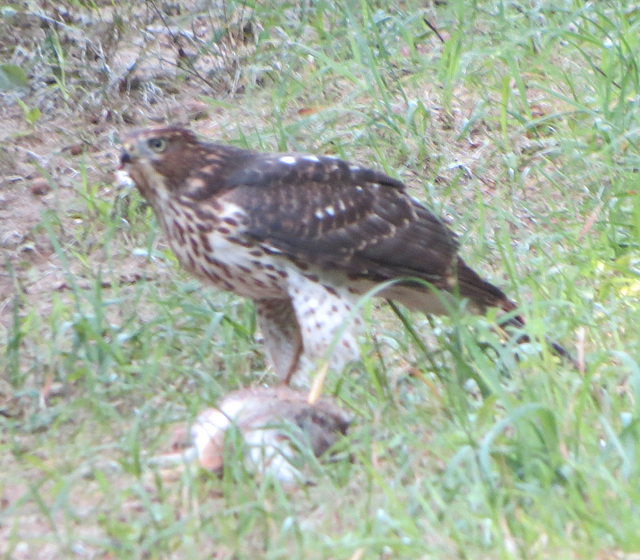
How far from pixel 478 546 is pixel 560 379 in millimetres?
805

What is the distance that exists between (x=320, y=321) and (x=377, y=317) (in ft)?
3.36

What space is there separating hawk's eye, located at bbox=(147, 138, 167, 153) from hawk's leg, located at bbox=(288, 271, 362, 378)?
2.17 ft

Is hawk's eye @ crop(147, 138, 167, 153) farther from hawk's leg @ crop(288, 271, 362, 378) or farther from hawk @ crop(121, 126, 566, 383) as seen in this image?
hawk's leg @ crop(288, 271, 362, 378)

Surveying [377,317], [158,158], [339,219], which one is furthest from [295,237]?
[377,317]

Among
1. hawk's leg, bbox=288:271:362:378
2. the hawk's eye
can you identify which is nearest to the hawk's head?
the hawk's eye

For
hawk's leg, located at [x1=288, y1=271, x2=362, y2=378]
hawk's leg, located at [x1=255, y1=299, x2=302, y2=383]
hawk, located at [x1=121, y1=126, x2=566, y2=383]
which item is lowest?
hawk's leg, located at [x1=255, y1=299, x2=302, y2=383]

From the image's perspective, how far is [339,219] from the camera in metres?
4.63

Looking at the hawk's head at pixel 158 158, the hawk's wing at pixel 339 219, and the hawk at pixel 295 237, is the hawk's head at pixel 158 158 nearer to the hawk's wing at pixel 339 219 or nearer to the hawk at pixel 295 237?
the hawk at pixel 295 237

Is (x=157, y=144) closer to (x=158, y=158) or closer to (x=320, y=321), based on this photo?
(x=158, y=158)

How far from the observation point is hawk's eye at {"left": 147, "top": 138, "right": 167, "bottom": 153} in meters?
4.39

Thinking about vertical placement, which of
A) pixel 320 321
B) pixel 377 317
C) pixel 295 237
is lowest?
pixel 377 317

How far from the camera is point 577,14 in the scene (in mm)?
6645

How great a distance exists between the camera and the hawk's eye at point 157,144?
14.4 ft

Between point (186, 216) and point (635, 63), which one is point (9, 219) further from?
point (635, 63)
